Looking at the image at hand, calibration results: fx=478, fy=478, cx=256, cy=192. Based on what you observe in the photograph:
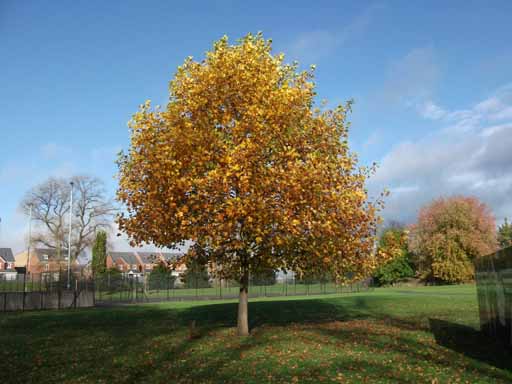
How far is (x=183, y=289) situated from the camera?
5619 cm

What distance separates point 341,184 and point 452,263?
57289mm

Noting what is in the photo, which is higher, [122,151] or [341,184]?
[122,151]

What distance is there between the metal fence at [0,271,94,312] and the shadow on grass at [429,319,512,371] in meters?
28.9

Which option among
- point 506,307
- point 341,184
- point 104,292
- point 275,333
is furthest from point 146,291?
point 506,307

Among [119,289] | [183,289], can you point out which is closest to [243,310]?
[119,289]

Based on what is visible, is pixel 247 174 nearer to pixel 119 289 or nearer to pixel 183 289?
pixel 119 289

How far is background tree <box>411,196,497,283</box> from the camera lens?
66312mm

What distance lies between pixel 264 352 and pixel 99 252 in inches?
2172

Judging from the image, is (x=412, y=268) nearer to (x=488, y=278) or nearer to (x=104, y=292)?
(x=104, y=292)

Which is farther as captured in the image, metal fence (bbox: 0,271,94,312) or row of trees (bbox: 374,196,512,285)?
row of trees (bbox: 374,196,512,285)

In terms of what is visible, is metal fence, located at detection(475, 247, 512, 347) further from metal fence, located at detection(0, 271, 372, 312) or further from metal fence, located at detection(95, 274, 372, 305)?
metal fence, located at detection(95, 274, 372, 305)

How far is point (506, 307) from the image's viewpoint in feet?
42.9

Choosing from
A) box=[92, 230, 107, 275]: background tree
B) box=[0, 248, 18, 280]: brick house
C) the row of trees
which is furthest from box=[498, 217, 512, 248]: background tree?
box=[0, 248, 18, 280]: brick house

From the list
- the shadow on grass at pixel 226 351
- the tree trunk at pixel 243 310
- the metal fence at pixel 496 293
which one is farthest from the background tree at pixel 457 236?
the tree trunk at pixel 243 310
